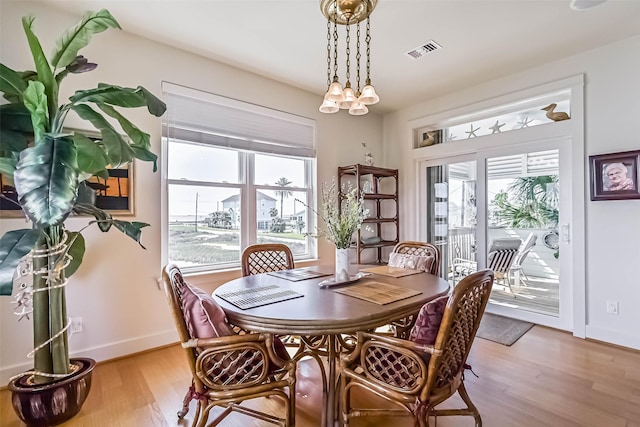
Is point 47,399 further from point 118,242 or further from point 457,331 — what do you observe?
point 457,331

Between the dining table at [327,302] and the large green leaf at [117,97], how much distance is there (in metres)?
1.30

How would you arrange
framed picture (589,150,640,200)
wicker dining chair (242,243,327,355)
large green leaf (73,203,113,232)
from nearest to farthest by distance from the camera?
1. large green leaf (73,203,113,232)
2. wicker dining chair (242,243,327,355)
3. framed picture (589,150,640,200)

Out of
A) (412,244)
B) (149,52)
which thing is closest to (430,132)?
(412,244)

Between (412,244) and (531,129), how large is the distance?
6.52 feet

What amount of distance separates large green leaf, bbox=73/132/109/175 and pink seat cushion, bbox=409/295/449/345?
188 centimetres

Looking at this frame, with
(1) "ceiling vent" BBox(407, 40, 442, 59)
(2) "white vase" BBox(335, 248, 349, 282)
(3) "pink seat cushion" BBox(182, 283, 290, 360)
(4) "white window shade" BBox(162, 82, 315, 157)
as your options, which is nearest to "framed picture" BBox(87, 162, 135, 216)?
(4) "white window shade" BBox(162, 82, 315, 157)

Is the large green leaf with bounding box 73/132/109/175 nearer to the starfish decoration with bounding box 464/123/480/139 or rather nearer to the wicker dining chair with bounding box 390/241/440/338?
the wicker dining chair with bounding box 390/241/440/338

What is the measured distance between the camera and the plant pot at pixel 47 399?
1756 mm

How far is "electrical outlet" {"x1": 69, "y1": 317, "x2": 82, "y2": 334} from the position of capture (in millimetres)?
2439

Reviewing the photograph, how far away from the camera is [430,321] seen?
1.39 m

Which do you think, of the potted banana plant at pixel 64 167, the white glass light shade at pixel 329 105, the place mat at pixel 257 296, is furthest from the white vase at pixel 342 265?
the potted banana plant at pixel 64 167

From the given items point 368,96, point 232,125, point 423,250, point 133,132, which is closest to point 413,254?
point 423,250

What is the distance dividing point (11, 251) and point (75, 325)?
113 centimetres

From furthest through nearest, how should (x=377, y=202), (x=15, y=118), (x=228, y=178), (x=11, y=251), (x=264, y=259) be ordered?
(x=377, y=202)
(x=228, y=178)
(x=264, y=259)
(x=15, y=118)
(x=11, y=251)
